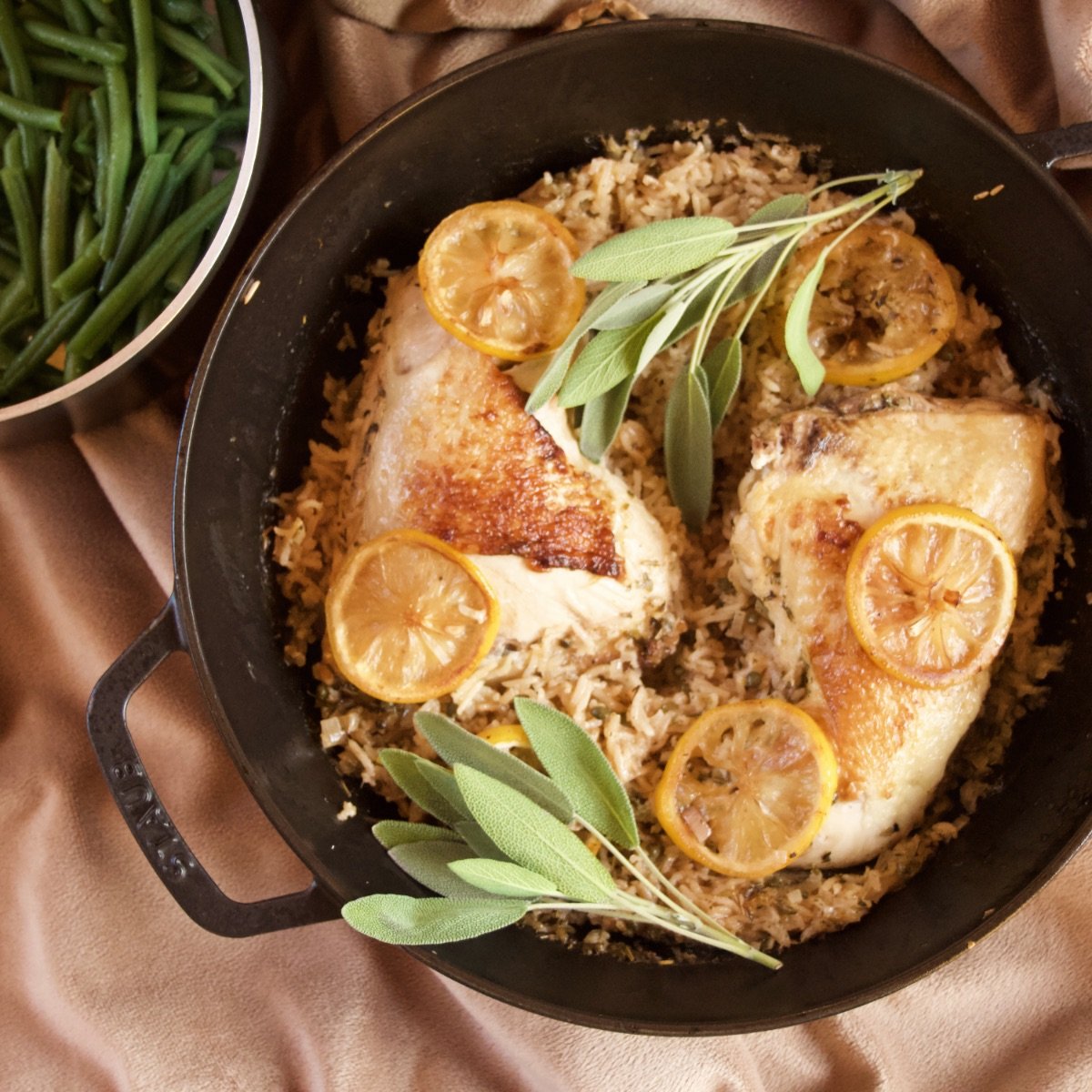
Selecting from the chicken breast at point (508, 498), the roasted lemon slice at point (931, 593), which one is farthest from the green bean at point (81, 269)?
the roasted lemon slice at point (931, 593)

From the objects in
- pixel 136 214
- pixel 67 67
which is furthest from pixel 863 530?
pixel 67 67

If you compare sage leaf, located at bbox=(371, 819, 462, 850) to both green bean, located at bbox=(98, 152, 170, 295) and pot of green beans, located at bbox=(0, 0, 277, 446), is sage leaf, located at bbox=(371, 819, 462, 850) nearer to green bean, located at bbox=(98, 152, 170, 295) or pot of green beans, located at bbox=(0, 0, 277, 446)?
pot of green beans, located at bbox=(0, 0, 277, 446)

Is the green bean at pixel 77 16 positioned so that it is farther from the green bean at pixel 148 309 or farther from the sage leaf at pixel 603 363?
the sage leaf at pixel 603 363

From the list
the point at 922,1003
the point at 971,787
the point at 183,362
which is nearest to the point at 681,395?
the point at 971,787

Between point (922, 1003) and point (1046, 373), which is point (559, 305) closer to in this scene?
point (1046, 373)

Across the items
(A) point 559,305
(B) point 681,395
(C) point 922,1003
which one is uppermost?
(A) point 559,305

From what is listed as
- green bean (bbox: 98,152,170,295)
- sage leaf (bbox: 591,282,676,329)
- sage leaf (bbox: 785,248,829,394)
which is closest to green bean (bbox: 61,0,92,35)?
green bean (bbox: 98,152,170,295)

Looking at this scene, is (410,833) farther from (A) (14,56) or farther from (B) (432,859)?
(A) (14,56)
